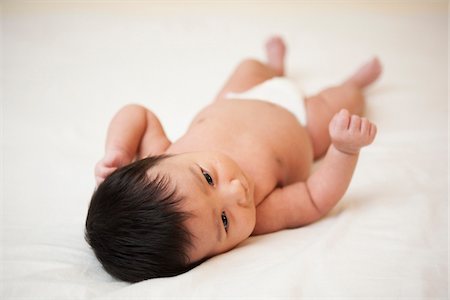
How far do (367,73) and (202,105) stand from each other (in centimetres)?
67

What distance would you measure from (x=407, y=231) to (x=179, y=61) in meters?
1.29

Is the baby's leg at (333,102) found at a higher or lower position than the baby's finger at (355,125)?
lower

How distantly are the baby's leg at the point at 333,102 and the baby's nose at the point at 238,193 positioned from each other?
0.53 m

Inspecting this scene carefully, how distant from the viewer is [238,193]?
3.22ft

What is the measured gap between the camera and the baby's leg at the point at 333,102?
1.45m

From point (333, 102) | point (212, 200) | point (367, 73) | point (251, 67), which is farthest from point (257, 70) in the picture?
point (212, 200)

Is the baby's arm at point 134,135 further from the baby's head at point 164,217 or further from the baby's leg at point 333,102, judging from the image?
the baby's leg at point 333,102

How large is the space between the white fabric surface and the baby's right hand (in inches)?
4.7

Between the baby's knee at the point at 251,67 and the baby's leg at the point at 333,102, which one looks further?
the baby's knee at the point at 251,67

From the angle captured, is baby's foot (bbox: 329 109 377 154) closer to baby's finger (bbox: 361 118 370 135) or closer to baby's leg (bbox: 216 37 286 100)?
baby's finger (bbox: 361 118 370 135)

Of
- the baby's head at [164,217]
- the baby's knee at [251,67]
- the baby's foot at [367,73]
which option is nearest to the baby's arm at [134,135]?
the baby's head at [164,217]

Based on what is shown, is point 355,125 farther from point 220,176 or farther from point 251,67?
point 251,67

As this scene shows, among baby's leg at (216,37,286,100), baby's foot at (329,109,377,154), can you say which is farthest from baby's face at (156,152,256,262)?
baby's leg at (216,37,286,100)

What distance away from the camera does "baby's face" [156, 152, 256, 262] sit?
0.92 m
